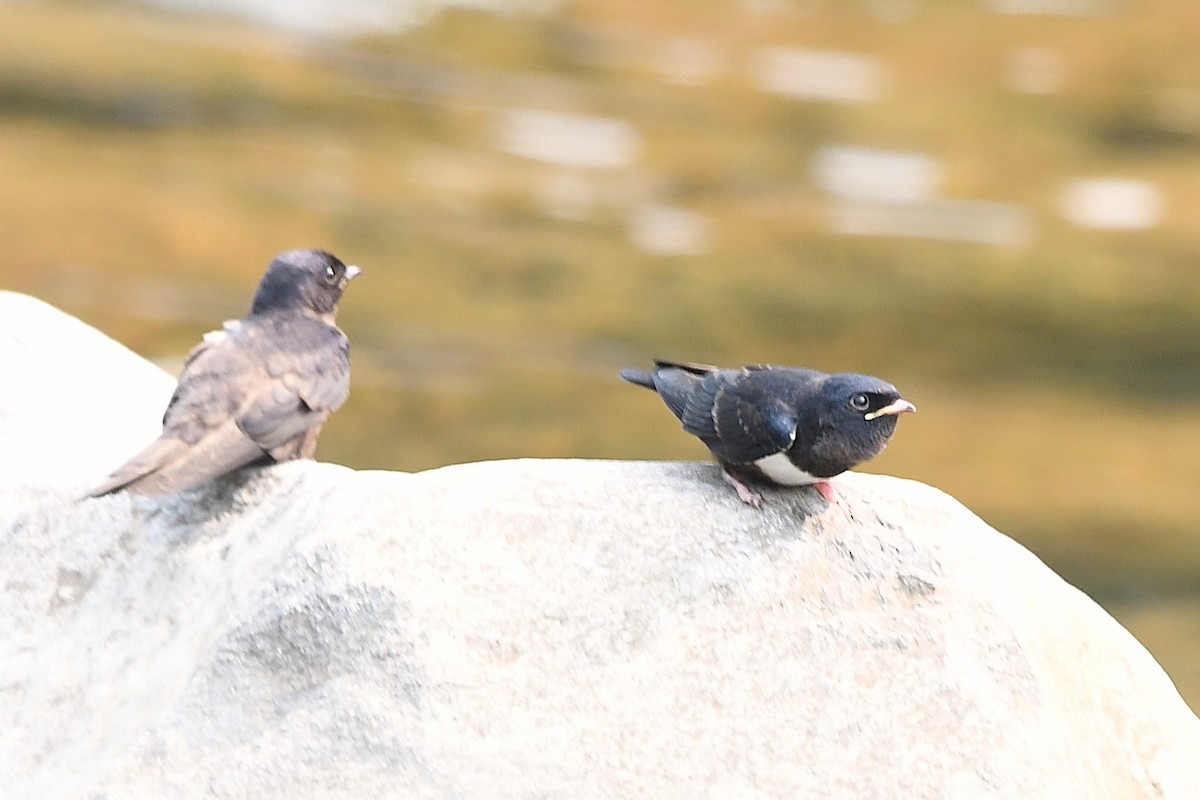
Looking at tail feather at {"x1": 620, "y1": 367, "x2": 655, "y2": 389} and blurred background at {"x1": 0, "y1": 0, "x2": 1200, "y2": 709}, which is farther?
blurred background at {"x1": 0, "y1": 0, "x2": 1200, "y2": 709}

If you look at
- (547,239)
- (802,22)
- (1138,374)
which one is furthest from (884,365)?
(802,22)

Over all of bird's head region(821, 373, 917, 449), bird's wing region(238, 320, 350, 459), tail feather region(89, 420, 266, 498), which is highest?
bird's head region(821, 373, 917, 449)

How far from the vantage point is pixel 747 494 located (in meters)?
4.48

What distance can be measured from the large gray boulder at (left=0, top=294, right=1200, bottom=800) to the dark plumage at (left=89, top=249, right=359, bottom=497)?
216mm

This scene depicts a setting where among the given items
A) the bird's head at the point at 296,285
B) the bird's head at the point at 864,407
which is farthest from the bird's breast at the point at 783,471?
the bird's head at the point at 296,285

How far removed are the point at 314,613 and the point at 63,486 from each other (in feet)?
4.81

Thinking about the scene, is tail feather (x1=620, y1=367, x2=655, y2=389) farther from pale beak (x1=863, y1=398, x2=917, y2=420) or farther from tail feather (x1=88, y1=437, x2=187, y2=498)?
tail feather (x1=88, y1=437, x2=187, y2=498)

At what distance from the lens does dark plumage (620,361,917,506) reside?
442 centimetres

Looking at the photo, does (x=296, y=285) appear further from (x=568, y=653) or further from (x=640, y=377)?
(x=568, y=653)

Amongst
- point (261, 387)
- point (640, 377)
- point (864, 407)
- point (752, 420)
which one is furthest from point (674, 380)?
point (261, 387)

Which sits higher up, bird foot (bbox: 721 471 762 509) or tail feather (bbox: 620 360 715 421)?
tail feather (bbox: 620 360 715 421)

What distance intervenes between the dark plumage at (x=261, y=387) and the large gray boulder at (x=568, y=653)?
0.22 m

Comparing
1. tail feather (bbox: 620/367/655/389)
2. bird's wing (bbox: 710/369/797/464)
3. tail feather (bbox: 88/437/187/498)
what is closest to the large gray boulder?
bird's wing (bbox: 710/369/797/464)

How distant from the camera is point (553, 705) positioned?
3.99 metres
